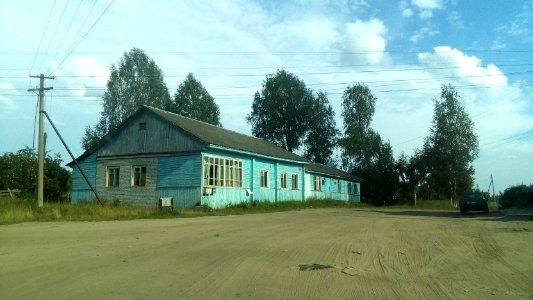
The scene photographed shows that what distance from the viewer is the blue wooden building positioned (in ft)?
91.0

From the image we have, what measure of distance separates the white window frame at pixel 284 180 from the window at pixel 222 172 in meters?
6.81

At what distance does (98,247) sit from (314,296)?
6529 millimetres

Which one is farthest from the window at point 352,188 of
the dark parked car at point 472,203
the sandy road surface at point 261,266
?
the sandy road surface at point 261,266

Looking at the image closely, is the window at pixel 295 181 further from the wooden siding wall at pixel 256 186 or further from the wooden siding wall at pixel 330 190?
the wooden siding wall at pixel 330 190

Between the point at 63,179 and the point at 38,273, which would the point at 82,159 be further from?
the point at 38,273

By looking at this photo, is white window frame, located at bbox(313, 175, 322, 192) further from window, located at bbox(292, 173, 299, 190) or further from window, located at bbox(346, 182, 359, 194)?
window, located at bbox(346, 182, 359, 194)

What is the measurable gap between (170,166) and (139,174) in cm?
283

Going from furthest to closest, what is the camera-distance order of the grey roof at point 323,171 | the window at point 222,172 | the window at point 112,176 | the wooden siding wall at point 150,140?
the grey roof at point 323,171, the window at point 112,176, the wooden siding wall at point 150,140, the window at point 222,172

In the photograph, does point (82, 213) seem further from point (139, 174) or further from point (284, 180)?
point (284, 180)

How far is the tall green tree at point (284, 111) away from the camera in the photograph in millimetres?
64562

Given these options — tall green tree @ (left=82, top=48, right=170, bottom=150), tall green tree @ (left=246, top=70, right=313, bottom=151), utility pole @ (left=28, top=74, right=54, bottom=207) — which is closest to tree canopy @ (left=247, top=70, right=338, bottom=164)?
tall green tree @ (left=246, top=70, right=313, bottom=151)

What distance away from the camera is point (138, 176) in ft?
99.1

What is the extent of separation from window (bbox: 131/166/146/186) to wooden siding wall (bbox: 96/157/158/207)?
0.20 m

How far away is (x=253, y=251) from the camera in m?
10.4
